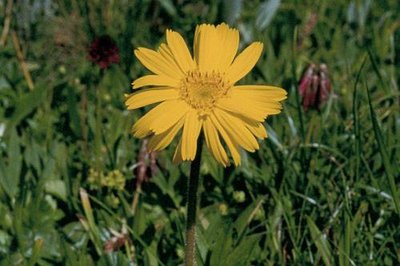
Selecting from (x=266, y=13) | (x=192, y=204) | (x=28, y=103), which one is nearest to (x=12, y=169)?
(x=28, y=103)

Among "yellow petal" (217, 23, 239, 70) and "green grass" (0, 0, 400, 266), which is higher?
"yellow petal" (217, 23, 239, 70)

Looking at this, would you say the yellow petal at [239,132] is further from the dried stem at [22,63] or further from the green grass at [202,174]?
the dried stem at [22,63]

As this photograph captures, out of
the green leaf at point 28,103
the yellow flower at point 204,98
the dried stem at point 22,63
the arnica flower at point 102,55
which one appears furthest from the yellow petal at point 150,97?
the dried stem at point 22,63

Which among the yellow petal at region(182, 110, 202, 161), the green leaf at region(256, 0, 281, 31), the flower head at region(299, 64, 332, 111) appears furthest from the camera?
the green leaf at region(256, 0, 281, 31)

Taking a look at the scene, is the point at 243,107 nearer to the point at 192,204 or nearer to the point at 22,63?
the point at 192,204

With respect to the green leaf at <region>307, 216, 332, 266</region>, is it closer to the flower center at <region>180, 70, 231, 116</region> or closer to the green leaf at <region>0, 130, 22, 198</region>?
the flower center at <region>180, 70, 231, 116</region>

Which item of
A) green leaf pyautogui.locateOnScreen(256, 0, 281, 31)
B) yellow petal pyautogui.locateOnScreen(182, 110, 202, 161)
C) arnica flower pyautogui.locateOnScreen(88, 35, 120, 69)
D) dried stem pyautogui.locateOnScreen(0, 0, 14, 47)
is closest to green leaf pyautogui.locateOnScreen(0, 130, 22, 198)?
arnica flower pyautogui.locateOnScreen(88, 35, 120, 69)

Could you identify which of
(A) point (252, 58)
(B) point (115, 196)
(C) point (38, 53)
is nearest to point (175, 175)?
(B) point (115, 196)
